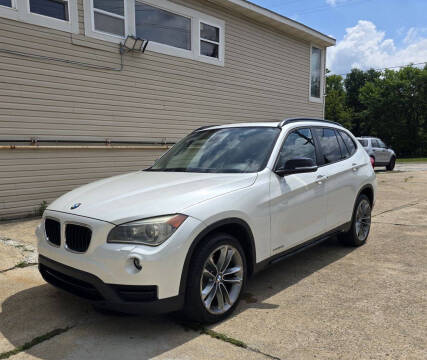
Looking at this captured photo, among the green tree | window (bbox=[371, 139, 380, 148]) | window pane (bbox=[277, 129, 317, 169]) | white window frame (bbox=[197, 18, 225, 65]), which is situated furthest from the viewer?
the green tree

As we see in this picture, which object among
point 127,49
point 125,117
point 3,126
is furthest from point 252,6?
point 3,126

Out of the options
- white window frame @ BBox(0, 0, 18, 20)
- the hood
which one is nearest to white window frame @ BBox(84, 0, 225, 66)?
white window frame @ BBox(0, 0, 18, 20)

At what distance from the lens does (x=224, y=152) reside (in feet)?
13.2

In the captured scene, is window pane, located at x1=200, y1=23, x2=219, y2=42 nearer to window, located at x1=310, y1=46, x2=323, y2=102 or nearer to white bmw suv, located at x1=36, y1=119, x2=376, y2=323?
window, located at x1=310, y1=46, x2=323, y2=102

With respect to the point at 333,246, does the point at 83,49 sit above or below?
above

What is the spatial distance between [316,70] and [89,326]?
44.6 ft

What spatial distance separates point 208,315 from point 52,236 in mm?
1454

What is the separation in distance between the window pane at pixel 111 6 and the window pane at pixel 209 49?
96.4 inches

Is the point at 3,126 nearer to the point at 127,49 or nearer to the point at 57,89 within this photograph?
the point at 57,89

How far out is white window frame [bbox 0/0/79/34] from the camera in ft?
21.9

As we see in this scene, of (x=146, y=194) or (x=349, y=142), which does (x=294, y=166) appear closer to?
(x=146, y=194)

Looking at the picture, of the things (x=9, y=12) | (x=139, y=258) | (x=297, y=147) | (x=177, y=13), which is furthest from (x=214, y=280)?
(x=177, y=13)

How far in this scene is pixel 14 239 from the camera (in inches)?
220

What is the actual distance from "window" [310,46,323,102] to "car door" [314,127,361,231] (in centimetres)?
980
